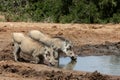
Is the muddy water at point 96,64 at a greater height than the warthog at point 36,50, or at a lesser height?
lesser

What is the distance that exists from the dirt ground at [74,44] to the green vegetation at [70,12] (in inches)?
61.5

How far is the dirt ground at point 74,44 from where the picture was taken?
10.9m

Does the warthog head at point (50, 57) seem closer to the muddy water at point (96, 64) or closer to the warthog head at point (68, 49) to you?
the muddy water at point (96, 64)

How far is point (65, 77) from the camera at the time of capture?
10742 mm

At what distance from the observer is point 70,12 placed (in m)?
24.2

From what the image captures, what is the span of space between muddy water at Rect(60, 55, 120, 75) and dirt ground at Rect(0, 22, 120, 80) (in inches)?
37.3

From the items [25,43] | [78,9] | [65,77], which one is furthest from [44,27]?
[65,77]

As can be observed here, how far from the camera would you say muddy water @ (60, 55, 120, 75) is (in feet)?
42.2

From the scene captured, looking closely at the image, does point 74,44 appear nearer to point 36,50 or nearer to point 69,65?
point 69,65

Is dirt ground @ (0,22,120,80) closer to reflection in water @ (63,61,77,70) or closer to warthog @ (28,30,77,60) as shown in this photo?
reflection in water @ (63,61,77,70)

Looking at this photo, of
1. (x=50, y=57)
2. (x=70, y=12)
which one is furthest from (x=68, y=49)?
(x=70, y=12)

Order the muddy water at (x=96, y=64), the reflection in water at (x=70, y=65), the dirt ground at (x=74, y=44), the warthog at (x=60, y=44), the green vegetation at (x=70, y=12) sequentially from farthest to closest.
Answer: the green vegetation at (x=70, y=12) < the warthog at (x=60, y=44) < the reflection in water at (x=70, y=65) < the muddy water at (x=96, y=64) < the dirt ground at (x=74, y=44)

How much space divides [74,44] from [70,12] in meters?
6.58

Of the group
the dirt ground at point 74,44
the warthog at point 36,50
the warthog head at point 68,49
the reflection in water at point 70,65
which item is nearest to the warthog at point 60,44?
the warthog head at point 68,49
